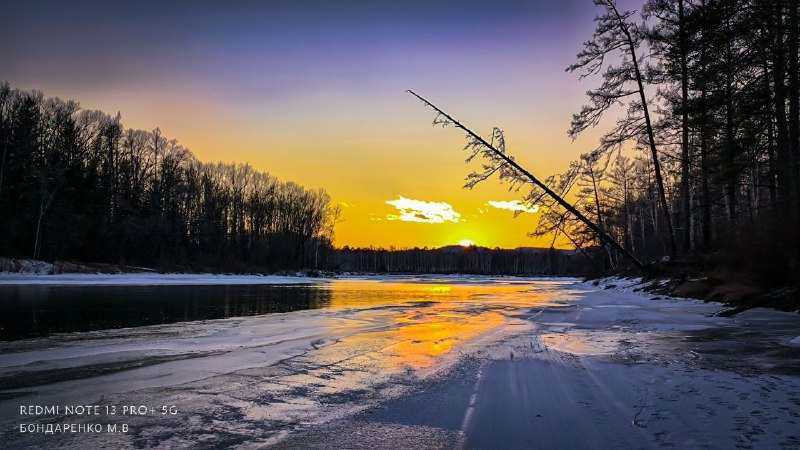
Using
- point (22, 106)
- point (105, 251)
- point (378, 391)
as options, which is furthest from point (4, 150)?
point (378, 391)

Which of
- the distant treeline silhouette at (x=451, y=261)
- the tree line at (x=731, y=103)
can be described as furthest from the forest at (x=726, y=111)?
the distant treeline silhouette at (x=451, y=261)

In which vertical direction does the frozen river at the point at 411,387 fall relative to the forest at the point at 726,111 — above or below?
below

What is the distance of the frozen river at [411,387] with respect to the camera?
126 inches

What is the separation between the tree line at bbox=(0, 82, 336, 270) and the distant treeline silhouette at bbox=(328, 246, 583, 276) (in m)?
66.9

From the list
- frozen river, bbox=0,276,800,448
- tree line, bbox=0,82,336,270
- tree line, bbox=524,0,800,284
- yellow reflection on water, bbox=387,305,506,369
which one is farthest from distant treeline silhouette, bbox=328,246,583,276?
frozen river, bbox=0,276,800,448

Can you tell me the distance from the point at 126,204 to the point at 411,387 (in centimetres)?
6502

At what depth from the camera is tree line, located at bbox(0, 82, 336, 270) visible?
143 ft

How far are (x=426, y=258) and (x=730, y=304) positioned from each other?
15823 cm

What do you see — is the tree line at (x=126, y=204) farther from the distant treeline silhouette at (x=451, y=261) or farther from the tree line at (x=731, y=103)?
the distant treeline silhouette at (x=451, y=261)

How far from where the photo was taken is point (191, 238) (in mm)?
75125

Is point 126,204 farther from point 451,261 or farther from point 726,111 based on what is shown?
point 451,261

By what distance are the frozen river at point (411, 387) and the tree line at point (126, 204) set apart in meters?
43.2

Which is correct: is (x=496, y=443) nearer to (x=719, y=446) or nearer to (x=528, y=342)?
(x=719, y=446)

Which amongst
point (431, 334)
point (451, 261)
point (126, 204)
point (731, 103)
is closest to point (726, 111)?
point (731, 103)
